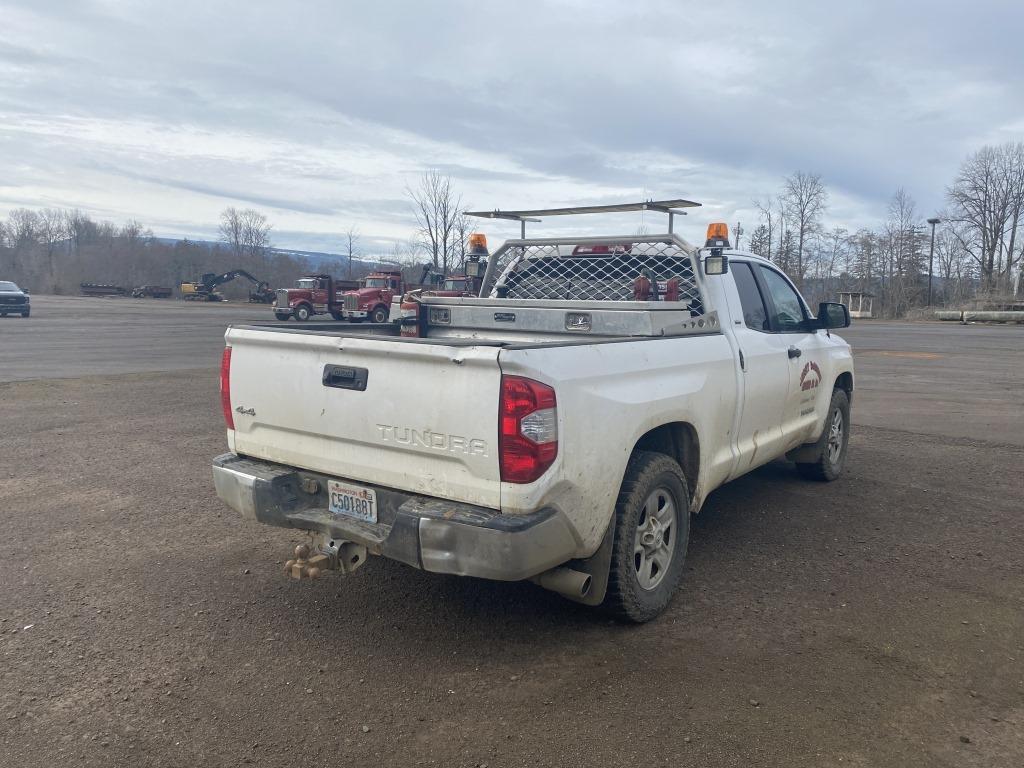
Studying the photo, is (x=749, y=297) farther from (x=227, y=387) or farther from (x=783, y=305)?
(x=227, y=387)

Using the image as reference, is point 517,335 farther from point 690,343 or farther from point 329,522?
point 329,522

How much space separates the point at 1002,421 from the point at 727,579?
7418 mm

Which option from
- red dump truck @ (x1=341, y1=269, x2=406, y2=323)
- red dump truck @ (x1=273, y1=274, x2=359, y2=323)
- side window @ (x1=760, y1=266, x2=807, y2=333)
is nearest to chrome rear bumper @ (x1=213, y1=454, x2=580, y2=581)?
side window @ (x1=760, y1=266, x2=807, y2=333)

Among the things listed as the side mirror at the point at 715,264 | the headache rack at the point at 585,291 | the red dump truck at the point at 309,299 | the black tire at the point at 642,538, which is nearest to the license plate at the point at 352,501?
the black tire at the point at 642,538

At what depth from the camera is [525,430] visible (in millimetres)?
3117

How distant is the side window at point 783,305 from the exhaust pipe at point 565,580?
2.75 m

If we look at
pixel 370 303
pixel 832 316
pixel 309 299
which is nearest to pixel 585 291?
pixel 832 316

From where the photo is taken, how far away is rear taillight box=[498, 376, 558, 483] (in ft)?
10.2

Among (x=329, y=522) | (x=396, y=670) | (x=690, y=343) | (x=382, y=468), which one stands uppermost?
(x=690, y=343)

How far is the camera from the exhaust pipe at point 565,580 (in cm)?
352

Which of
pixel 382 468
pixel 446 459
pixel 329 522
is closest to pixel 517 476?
pixel 446 459

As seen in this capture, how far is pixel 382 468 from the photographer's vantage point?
3.52 m

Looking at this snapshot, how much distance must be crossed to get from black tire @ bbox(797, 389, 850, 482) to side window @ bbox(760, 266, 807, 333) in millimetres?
881

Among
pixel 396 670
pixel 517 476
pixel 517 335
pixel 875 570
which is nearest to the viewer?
pixel 517 476
